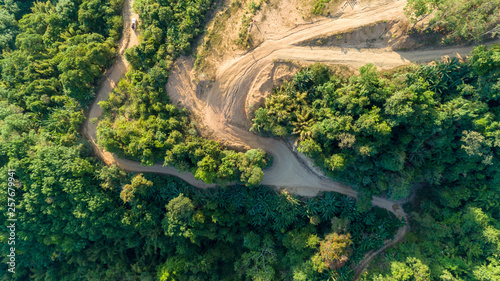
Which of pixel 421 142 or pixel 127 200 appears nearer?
pixel 421 142

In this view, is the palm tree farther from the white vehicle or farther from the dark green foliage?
the white vehicle

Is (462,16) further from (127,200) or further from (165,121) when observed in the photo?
(127,200)

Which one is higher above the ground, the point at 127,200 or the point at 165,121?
the point at 165,121

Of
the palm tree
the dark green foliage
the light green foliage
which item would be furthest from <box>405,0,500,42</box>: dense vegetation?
the light green foliage

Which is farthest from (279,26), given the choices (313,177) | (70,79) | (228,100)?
(70,79)

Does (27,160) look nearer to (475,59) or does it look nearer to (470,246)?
(475,59)

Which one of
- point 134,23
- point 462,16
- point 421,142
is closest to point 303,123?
point 421,142
